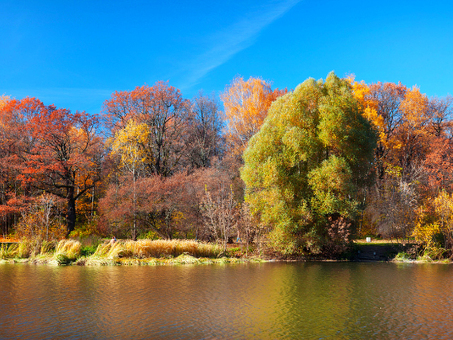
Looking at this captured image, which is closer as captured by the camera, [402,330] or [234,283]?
[402,330]

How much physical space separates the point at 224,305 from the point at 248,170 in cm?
1744

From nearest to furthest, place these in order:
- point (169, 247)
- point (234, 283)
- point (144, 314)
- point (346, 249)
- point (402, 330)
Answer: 1. point (402, 330)
2. point (144, 314)
3. point (234, 283)
4. point (169, 247)
5. point (346, 249)

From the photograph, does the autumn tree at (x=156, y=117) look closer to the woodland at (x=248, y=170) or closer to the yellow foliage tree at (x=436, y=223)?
the woodland at (x=248, y=170)

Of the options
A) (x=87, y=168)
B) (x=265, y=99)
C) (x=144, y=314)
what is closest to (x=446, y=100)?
(x=265, y=99)

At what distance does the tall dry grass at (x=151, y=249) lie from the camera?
26.0 m

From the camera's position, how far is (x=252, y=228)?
30.3 meters

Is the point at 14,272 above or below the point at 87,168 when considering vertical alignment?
below

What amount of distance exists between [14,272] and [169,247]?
9826 mm

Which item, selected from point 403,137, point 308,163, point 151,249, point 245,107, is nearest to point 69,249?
point 151,249

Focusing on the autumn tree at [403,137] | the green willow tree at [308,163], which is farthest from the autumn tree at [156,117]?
the autumn tree at [403,137]

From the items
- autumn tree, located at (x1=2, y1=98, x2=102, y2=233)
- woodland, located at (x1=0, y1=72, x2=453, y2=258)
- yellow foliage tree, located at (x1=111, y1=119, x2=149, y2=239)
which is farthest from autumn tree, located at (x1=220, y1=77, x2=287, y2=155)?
autumn tree, located at (x1=2, y1=98, x2=102, y2=233)

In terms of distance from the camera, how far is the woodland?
28.0 meters

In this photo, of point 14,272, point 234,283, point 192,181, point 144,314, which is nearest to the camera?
point 144,314

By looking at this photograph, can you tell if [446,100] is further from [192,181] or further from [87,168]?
[87,168]
